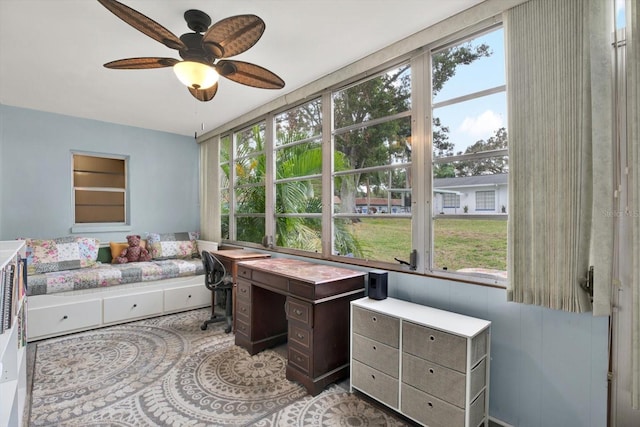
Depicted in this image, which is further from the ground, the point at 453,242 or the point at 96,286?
the point at 453,242

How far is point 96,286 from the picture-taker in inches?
138

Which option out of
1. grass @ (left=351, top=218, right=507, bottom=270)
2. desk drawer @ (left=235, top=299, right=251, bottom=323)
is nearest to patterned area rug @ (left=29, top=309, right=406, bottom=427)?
desk drawer @ (left=235, top=299, right=251, bottom=323)

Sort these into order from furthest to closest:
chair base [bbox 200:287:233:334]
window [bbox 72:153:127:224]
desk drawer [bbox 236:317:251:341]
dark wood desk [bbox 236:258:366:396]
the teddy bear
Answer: window [bbox 72:153:127:224] < the teddy bear < chair base [bbox 200:287:233:334] < desk drawer [bbox 236:317:251:341] < dark wood desk [bbox 236:258:366:396]

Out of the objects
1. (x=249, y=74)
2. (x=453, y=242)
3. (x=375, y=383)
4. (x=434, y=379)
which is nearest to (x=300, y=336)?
(x=375, y=383)

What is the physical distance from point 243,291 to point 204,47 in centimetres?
209

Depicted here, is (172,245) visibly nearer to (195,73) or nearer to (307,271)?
(307,271)

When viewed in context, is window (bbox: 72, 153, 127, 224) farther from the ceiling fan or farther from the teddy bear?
the ceiling fan

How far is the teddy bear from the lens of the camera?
418cm

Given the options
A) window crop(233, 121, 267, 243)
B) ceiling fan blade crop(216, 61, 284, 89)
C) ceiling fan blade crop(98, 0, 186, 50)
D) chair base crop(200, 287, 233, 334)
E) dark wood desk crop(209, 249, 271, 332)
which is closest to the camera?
ceiling fan blade crop(98, 0, 186, 50)

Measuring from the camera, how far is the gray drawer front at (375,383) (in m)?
1.94

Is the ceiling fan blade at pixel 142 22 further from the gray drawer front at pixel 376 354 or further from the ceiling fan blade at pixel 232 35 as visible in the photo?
the gray drawer front at pixel 376 354

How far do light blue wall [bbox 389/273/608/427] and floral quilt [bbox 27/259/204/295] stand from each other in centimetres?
341

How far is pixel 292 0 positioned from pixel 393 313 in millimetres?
2054

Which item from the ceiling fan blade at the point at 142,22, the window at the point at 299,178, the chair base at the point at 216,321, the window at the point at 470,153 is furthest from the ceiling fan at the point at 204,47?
the chair base at the point at 216,321
